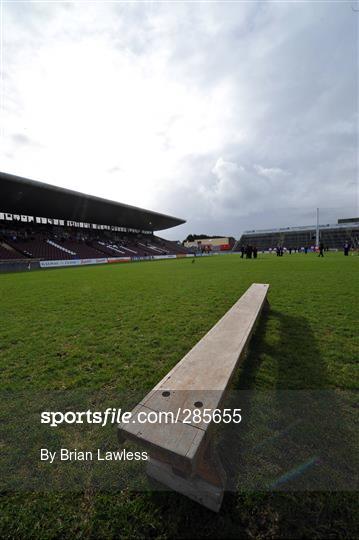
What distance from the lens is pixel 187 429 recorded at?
5.24 feet

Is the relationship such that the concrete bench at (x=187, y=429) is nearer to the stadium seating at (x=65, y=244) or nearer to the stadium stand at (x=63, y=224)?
the stadium stand at (x=63, y=224)

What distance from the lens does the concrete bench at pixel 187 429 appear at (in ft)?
4.89

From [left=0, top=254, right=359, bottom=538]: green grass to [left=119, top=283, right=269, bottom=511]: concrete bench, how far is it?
126mm

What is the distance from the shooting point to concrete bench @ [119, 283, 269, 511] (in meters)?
1.49

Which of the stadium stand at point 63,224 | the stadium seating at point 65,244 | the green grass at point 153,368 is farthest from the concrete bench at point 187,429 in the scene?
the stadium seating at point 65,244

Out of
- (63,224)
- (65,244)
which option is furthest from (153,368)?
(63,224)

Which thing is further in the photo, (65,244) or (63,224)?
(63,224)

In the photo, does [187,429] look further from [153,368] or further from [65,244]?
[65,244]

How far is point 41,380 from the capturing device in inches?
127

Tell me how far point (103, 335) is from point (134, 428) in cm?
339

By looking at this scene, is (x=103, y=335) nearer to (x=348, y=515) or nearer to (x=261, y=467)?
(x=261, y=467)

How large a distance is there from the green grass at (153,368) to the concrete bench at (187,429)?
0.41 feet

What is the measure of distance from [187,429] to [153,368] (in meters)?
1.90

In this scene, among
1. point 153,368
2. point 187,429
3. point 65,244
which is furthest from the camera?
point 65,244
